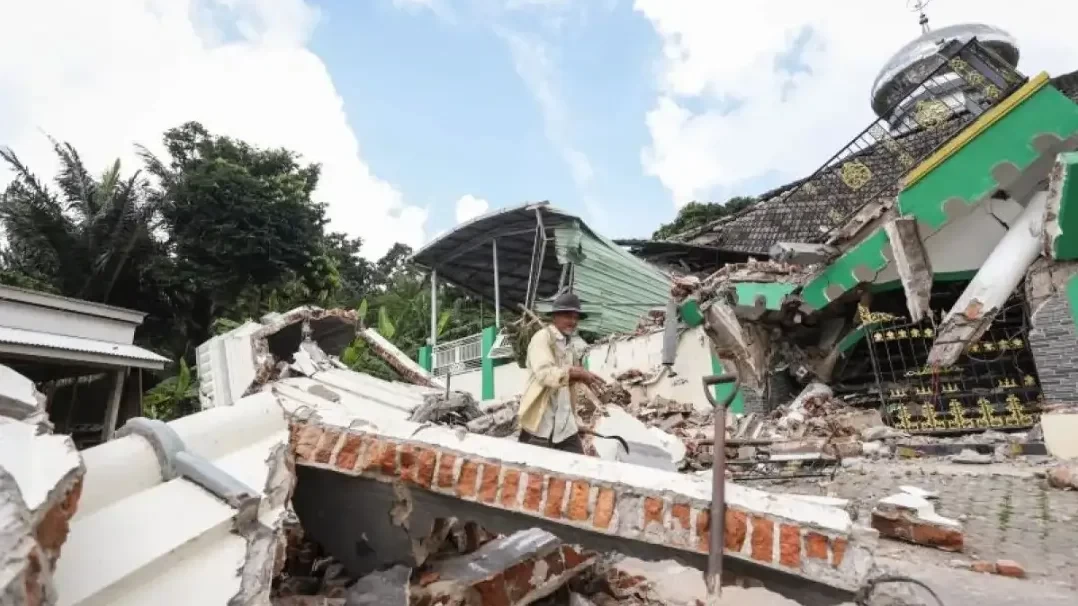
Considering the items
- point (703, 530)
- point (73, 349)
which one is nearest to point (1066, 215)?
point (703, 530)

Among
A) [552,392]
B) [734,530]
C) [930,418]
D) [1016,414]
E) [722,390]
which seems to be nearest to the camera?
[734,530]

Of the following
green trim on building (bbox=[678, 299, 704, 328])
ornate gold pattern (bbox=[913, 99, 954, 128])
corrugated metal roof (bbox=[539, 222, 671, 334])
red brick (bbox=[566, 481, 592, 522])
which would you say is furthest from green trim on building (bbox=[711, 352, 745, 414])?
red brick (bbox=[566, 481, 592, 522])

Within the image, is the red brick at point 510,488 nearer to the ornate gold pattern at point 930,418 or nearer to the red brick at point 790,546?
the red brick at point 790,546

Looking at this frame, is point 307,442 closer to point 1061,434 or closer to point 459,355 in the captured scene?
point 1061,434

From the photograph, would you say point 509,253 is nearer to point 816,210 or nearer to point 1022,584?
point 816,210

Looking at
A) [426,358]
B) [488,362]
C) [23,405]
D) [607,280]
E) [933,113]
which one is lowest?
[23,405]

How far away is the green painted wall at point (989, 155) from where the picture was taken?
267 inches

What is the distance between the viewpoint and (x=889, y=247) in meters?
7.88

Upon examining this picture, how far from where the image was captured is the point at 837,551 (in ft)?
5.63

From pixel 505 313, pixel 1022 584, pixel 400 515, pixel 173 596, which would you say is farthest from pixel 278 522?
pixel 505 313

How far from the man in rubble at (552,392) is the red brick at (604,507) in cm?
139

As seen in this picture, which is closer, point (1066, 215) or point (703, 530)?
point (703, 530)

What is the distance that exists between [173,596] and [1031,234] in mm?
8644

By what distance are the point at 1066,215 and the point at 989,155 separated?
1.26 m
